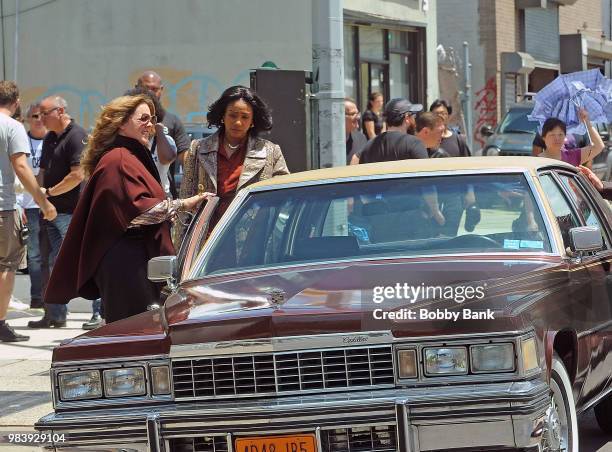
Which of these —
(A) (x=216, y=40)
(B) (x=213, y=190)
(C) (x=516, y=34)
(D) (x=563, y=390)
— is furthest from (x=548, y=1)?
(D) (x=563, y=390)

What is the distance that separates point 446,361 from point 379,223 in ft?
4.47

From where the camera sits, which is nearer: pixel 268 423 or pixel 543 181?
pixel 268 423

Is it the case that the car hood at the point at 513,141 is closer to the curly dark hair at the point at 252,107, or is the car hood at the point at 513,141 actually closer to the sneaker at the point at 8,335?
the sneaker at the point at 8,335

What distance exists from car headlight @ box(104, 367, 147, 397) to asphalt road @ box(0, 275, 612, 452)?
211 centimetres

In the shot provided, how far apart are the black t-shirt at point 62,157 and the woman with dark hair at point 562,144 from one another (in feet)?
12.3

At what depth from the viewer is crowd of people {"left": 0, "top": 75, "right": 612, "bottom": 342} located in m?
6.95

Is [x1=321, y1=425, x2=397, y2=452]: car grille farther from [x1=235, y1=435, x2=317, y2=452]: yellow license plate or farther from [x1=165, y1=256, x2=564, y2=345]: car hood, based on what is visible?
[x1=165, y1=256, x2=564, y2=345]: car hood

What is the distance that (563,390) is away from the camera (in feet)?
17.1

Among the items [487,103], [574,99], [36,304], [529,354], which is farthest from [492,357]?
[487,103]

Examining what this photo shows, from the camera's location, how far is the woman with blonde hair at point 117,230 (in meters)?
6.95

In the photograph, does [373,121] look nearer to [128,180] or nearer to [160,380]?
[128,180]

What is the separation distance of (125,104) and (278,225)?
145cm

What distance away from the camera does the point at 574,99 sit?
11633mm

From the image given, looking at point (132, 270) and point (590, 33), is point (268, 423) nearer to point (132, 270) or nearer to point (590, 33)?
point (132, 270)
